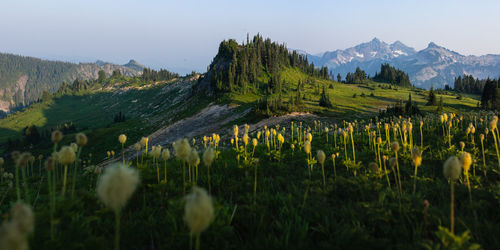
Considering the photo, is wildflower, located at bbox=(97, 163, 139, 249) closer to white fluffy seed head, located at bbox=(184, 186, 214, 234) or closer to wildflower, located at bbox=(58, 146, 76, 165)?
white fluffy seed head, located at bbox=(184, 186, 214, 234)

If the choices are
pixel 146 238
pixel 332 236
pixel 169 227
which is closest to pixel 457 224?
pixel 332 236

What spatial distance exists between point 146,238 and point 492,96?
90613 mm

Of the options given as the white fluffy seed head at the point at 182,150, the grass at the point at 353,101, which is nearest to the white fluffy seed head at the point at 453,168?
the white fluffy seed head at the point at 182,150

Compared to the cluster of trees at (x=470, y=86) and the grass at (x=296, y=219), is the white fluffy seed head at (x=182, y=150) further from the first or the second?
the cluster of trees at (x=470, y=86)

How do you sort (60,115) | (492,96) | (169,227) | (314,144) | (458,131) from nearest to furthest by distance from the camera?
(169,227)
(458,131)
(314,144)
(492,96)
(60,115)

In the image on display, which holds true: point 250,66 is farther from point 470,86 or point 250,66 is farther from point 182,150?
point 470,86

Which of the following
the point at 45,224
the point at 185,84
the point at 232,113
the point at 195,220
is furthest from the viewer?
the point at 185,84

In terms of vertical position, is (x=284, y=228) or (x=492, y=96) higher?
(x=492, y=96)

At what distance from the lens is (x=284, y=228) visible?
10.3 feet

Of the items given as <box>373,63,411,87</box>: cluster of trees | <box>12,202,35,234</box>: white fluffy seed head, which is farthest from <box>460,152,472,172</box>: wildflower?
<box>373,63,411,87</box>: cluster of trees

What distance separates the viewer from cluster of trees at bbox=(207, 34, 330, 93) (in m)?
85.3

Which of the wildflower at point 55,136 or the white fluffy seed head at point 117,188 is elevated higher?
the wildflower at point 55,136

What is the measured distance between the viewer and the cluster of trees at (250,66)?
85.3m

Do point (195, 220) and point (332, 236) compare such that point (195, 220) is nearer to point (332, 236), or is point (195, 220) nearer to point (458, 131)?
point (332, 236)
